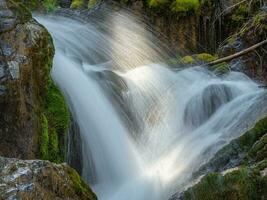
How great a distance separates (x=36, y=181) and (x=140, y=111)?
4321mm

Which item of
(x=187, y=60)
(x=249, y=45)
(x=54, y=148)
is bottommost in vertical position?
(x=54, y=148)

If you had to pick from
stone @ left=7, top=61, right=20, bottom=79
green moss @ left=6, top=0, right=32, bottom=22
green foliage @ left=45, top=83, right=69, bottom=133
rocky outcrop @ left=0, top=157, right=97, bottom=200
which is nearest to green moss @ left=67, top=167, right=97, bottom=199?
rocky outcrop @ left=0, top=157, right=97, bottom=200

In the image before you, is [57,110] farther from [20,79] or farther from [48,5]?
[48,5]

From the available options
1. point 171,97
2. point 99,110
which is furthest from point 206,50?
point 99,110

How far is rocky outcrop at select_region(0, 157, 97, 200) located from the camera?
3.76 meters

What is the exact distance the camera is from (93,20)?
11.7 m

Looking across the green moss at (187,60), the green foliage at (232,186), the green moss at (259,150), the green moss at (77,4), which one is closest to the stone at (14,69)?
the green foliage at (232,186)

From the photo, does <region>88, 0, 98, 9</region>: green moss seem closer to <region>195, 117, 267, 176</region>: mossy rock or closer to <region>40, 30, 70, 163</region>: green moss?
<region>40, 30, 70, 163</region>: green moss

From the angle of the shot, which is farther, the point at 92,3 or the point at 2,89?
the point at 92,3

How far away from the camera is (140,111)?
8094mm

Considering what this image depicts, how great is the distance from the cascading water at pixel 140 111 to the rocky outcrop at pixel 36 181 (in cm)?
122

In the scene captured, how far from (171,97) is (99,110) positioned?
207 cm

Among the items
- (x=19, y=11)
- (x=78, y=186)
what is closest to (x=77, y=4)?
(x=19, y=11)

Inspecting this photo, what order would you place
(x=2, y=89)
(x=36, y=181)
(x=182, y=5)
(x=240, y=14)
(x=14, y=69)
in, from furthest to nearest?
(x=240, y=14) < (x=182, y=5) < (x=14, y=69) < (x=2, y=89) < (x=36, y=181)
